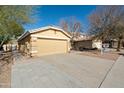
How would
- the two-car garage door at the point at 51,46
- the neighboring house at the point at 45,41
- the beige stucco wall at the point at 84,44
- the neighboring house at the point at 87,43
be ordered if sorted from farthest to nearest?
1. the beige stucco wall at the point at 84,44
2. the neighboring house at the point at 87,43
3. the two-car garage door at the point at 51,46
4. the neighboring house at the point at 45,41

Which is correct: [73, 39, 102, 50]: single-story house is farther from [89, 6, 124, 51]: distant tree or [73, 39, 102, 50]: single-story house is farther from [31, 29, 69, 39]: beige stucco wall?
[31, 29, 69, 39]: beige stucco wall

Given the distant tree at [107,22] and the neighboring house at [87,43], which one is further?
the neighboring house at [87,43]

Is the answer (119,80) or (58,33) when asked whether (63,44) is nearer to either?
(58,33)

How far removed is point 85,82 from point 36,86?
2.03 metres

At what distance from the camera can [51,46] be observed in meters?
14.7

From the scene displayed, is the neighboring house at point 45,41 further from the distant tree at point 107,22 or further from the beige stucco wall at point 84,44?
the beige stucco wall at point 84,44

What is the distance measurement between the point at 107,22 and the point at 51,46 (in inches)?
436

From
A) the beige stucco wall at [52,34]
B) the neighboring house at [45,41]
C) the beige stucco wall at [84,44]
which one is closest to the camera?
the neighboring house at [45,41]

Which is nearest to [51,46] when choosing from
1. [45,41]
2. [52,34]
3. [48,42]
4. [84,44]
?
[48,42]

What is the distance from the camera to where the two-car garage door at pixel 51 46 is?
13.5 meters

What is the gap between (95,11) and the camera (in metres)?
22.2

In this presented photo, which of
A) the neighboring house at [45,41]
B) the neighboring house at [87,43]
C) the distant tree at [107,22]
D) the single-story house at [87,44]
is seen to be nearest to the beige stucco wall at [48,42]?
the neighboring house at [45,41]

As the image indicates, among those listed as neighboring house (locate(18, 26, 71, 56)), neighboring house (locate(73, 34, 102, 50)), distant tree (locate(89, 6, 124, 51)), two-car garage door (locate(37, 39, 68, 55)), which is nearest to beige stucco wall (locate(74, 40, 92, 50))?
neighboring house (locate(73, 34, 102, 50))
